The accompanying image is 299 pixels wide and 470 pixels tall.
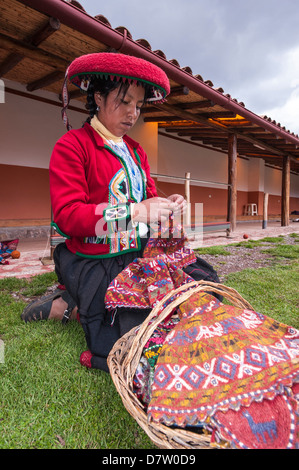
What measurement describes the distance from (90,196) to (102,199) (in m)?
0.06

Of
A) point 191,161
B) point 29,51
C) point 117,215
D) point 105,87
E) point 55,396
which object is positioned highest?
point 29,51

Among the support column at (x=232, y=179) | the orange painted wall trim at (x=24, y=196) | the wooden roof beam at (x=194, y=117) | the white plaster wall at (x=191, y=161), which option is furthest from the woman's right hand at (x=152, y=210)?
the white plaster wall at (x=191, y=161)

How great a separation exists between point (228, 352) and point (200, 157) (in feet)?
38.3

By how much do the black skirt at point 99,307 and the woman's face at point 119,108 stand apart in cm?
69

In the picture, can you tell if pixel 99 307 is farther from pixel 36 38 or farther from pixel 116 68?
pixel 36 38

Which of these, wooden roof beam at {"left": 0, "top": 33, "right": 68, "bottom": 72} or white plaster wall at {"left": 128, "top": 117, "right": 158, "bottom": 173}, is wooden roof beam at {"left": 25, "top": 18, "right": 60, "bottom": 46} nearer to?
wooden roof beam at {"left": 0, "top": 33, "right": 68, "bottom": 72}

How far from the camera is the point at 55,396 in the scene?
4.23ft

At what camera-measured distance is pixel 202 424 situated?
87 cm

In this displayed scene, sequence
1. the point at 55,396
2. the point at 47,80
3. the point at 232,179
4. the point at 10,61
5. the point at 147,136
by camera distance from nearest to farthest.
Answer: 1. the point at 55,396
2. the point at 10,61
3. the point at 47,80
4. the point at 232,179
5. the point at 147,136

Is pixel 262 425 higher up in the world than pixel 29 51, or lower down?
lower down

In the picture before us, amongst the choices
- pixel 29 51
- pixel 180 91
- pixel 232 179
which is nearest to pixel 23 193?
pixel 29 51

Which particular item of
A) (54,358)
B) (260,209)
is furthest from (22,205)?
(260,209)

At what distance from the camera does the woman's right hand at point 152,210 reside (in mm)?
1294
